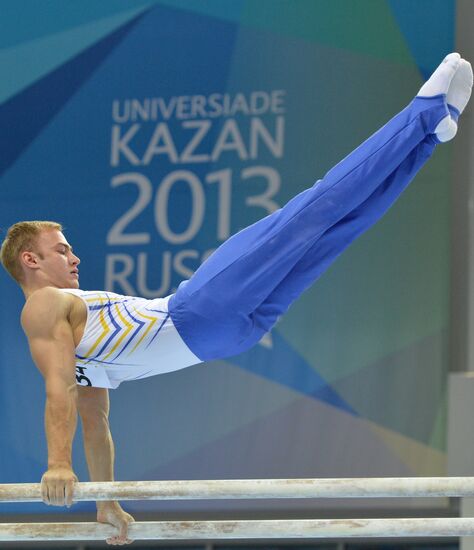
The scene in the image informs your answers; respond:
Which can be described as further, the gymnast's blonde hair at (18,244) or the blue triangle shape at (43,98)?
the blue triangle shape at (43,98)

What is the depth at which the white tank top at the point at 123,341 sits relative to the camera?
425 centimetres

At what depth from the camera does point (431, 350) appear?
763cm

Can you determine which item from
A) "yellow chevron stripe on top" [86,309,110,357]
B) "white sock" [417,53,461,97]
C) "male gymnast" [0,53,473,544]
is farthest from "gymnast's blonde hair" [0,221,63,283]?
"white sock" [417,53,461,97]

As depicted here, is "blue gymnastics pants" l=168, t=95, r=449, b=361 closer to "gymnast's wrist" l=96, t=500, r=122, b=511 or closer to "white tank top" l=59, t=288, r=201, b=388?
"white tank top" l=59, t=288, r=201, b=388

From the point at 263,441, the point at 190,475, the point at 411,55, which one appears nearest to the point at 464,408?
the point at 263,441

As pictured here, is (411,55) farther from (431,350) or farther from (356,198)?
(356,198)

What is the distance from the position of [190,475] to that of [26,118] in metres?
2.92

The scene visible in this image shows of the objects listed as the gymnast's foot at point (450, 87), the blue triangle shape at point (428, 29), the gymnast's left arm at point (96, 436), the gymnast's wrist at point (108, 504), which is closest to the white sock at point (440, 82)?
the gymnast's foot at point (450, 87)

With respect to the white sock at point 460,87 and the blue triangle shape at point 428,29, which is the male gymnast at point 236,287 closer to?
the white sock at point 460,87

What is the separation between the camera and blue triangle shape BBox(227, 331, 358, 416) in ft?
25.3

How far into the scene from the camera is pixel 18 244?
446cm

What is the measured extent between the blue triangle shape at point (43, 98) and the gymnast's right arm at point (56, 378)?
455 cm

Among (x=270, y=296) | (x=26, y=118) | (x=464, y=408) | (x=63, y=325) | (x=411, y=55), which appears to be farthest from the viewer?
(x=26, y=118)

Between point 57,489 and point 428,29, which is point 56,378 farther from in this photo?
point 428,29
